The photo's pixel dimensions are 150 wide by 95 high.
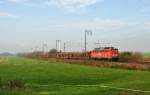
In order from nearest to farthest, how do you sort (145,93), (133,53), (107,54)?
(145,93), (107,54), (133,53)

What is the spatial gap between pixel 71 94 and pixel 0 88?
444 centimetres

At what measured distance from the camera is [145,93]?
64.8 feet

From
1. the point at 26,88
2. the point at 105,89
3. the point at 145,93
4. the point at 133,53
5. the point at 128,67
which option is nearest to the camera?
the point at 145,93

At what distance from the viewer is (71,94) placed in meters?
20.0

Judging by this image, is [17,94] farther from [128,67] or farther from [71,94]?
[128,67]

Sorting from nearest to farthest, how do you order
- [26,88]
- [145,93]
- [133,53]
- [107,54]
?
[145,93] < [26,88] < [107,54] < [133,53]

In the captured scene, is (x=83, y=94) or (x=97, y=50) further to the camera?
(x=97, y=50)

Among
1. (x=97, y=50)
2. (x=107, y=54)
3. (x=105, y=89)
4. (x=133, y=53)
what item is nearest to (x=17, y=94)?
(x=105, y=89)

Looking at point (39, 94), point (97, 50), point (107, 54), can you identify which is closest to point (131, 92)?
point (39, 94)

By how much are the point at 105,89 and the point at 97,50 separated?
6044cm

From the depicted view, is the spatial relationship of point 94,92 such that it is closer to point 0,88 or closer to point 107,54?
point 0,88

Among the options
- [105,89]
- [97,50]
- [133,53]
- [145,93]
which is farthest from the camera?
[133,53]

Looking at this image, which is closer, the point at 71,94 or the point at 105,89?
the point at 71,94

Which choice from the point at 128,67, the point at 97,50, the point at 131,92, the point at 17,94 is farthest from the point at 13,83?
the point at 97,50
